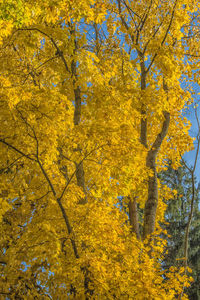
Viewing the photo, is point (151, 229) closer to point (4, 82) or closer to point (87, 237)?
point (87, 237)

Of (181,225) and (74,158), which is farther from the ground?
(181,225)

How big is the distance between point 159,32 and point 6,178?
7.01m

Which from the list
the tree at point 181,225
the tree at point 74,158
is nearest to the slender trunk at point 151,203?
the tree at point 74,158

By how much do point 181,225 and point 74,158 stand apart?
17473mm

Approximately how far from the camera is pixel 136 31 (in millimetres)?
8922

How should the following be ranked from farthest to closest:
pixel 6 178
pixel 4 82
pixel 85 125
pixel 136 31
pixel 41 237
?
1. pixel 136 31
2. pixel 85 125
3. pixel 6 178
4. pixel 4 82
5. pixel 41 237

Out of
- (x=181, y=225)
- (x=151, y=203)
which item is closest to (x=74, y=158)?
(x=151, y=203)

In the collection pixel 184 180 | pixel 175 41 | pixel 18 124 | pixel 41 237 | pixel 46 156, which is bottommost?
pixel 41 237

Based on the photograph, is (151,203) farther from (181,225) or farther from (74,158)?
(181,225)

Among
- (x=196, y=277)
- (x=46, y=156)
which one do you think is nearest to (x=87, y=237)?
(x=46, y=156)

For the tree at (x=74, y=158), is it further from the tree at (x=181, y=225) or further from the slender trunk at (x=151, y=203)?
the tree at (x=181, y=225)

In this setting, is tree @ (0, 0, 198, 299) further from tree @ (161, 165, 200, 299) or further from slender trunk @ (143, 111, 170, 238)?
tree @ (161, 165, 200, 299)

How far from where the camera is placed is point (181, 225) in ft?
69.4

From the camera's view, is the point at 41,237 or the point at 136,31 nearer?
the point at 41,237
